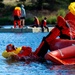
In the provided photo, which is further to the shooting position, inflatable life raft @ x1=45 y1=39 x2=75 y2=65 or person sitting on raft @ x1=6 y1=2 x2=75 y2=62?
person sitting on raft @ x1=6 y1=2 x2=75 y2=62

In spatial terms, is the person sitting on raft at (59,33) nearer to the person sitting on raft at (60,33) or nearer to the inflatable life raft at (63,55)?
the person sitting on raft at (60,33)

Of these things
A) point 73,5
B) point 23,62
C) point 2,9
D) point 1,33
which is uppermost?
point 73,5

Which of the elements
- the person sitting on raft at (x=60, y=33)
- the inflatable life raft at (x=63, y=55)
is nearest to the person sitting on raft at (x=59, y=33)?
the person sitting on raft at (x=60, y=33)

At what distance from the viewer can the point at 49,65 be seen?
14.4 metres

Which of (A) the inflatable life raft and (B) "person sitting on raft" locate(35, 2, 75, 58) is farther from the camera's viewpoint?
(B) "person sitting on raft" locate(35, 2, 75, 58)

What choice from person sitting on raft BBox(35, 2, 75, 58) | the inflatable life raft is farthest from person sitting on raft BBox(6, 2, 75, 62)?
A: the inflatable life raft

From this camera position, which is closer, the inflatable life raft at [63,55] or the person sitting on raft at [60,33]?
the inflatable life raft at [63,55]

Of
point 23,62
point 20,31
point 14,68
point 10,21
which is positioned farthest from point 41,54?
point 10,21

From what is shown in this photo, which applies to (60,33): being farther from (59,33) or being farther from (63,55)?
(63,55)

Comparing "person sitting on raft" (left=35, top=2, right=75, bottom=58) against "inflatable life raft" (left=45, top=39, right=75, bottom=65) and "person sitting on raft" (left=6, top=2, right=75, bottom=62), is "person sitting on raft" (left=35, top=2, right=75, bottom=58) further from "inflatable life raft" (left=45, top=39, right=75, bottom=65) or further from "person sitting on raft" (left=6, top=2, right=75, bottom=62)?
"inflatable life raft" (left=45, top=39, right=75, bottom=65)

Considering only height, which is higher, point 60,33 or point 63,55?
point 60,33

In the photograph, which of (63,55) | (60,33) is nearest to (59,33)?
(60,33)

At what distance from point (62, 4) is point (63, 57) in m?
37.5

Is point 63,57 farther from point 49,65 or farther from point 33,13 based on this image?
point 33,13
